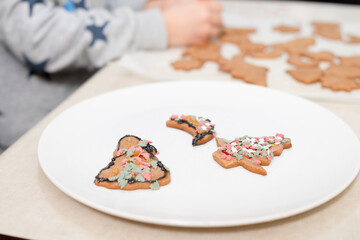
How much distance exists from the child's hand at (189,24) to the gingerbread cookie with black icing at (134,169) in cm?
62

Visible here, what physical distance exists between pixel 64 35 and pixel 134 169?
0.60 metres

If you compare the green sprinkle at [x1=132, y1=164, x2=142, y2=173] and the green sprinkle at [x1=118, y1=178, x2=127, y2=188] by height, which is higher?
the green sprinkle at [x1=118, y1=178, x2=127, y2=188]

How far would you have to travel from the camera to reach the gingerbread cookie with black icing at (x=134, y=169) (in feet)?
1.65

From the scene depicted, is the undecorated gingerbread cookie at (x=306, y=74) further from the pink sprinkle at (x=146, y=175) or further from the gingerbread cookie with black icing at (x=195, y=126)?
the pink sprinkle at (x=146, y=175)

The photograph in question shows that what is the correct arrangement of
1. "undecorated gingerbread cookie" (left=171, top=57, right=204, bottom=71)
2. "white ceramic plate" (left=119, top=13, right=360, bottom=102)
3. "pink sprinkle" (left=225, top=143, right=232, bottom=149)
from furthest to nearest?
1. "undecorated gingerbread cookie" (left=171, top=57, right=204, bottom=71)
2. "white ceramic plate" (left=119, top=13, right=360, bottom=102)
3. "pink sprinkle" (left=225, top=143, right=232, bottom=149)

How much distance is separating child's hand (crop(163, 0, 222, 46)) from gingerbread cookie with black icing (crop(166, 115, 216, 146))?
51cm

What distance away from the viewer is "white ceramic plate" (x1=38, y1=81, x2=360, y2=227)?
47 cm

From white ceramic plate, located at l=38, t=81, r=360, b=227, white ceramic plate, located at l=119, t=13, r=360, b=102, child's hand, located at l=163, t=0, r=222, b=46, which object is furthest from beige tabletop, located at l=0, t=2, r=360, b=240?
child's hand, located at l=163, t=0, r=222, b=46

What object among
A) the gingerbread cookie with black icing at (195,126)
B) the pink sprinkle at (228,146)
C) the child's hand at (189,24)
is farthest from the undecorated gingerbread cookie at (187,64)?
the pink sprinkle at (228,146)

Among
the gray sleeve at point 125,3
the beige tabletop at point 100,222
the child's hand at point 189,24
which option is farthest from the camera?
the gray sleeve at point 125,3

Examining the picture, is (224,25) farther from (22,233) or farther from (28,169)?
(22,233)

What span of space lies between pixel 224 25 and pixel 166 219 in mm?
1016

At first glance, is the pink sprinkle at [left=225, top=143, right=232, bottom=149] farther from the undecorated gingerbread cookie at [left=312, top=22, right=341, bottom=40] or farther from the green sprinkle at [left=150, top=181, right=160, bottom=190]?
the undecorated gingerbread cookie at [left=312, top=22, right=341, bottom=40]

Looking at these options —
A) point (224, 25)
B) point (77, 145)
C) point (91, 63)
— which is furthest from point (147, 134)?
point (224, 25)
